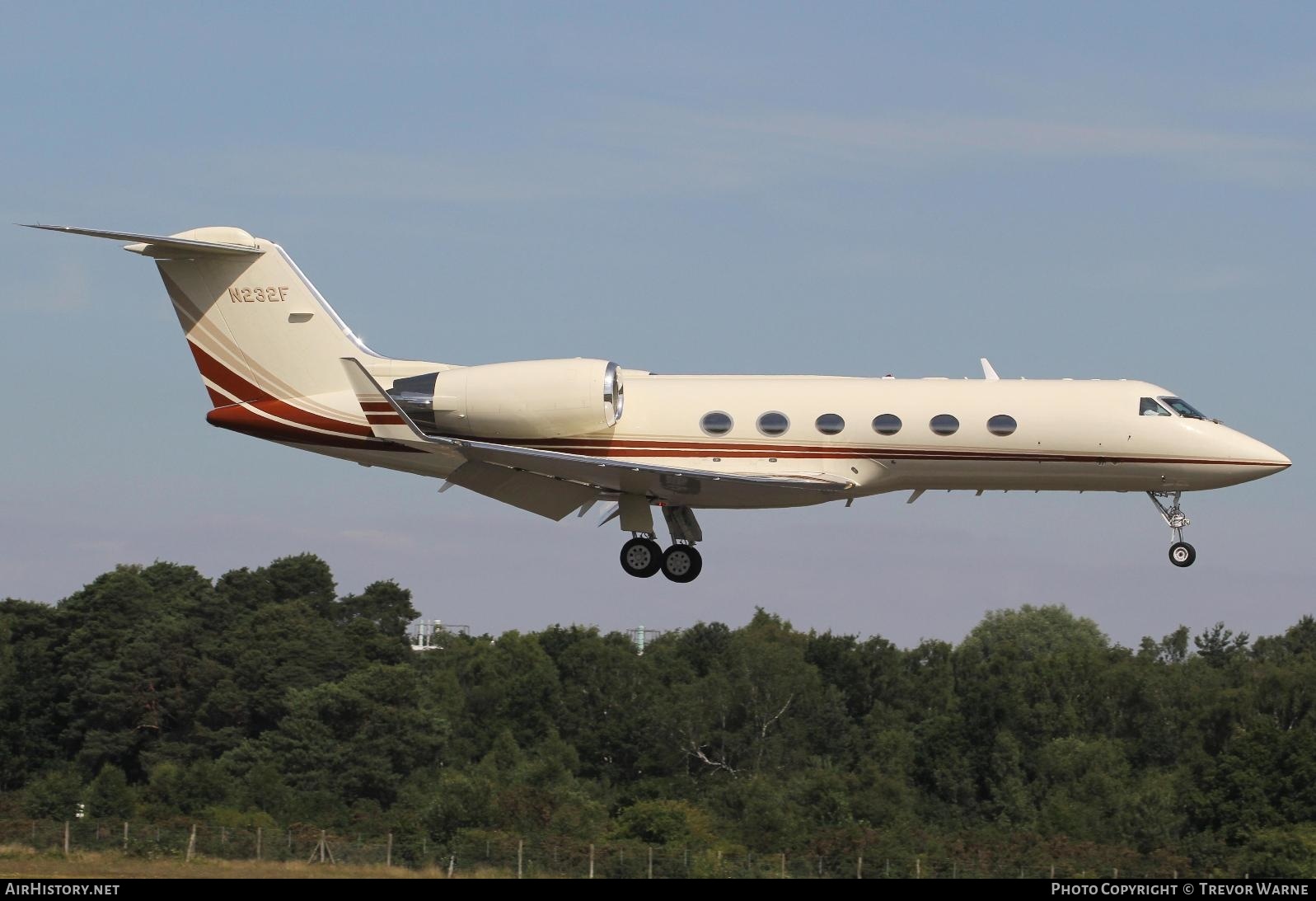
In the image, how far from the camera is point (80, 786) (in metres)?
67.1

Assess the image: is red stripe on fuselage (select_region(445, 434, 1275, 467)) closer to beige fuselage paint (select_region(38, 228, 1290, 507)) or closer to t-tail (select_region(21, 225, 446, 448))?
beige fuselage paint (select_region(38, 228, 1290, 507))

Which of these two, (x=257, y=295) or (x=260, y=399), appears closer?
(x=260, y=399)

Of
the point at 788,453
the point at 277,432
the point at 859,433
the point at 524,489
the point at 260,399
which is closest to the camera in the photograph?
the point at 859,433

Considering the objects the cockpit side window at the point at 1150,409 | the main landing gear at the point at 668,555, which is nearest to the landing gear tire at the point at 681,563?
the main landing gear at the point at 668,555

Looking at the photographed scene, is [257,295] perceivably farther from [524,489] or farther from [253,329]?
[524,489]

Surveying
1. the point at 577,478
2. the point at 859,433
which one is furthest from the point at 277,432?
the point at 859,433

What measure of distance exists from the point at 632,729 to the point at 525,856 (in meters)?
37.1

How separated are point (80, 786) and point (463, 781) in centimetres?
2033

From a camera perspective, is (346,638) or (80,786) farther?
(346,638)

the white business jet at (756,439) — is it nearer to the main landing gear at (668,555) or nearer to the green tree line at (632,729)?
the main landing gear at (668,555)

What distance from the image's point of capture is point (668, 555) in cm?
2791

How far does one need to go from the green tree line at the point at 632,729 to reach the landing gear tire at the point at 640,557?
24.1m
